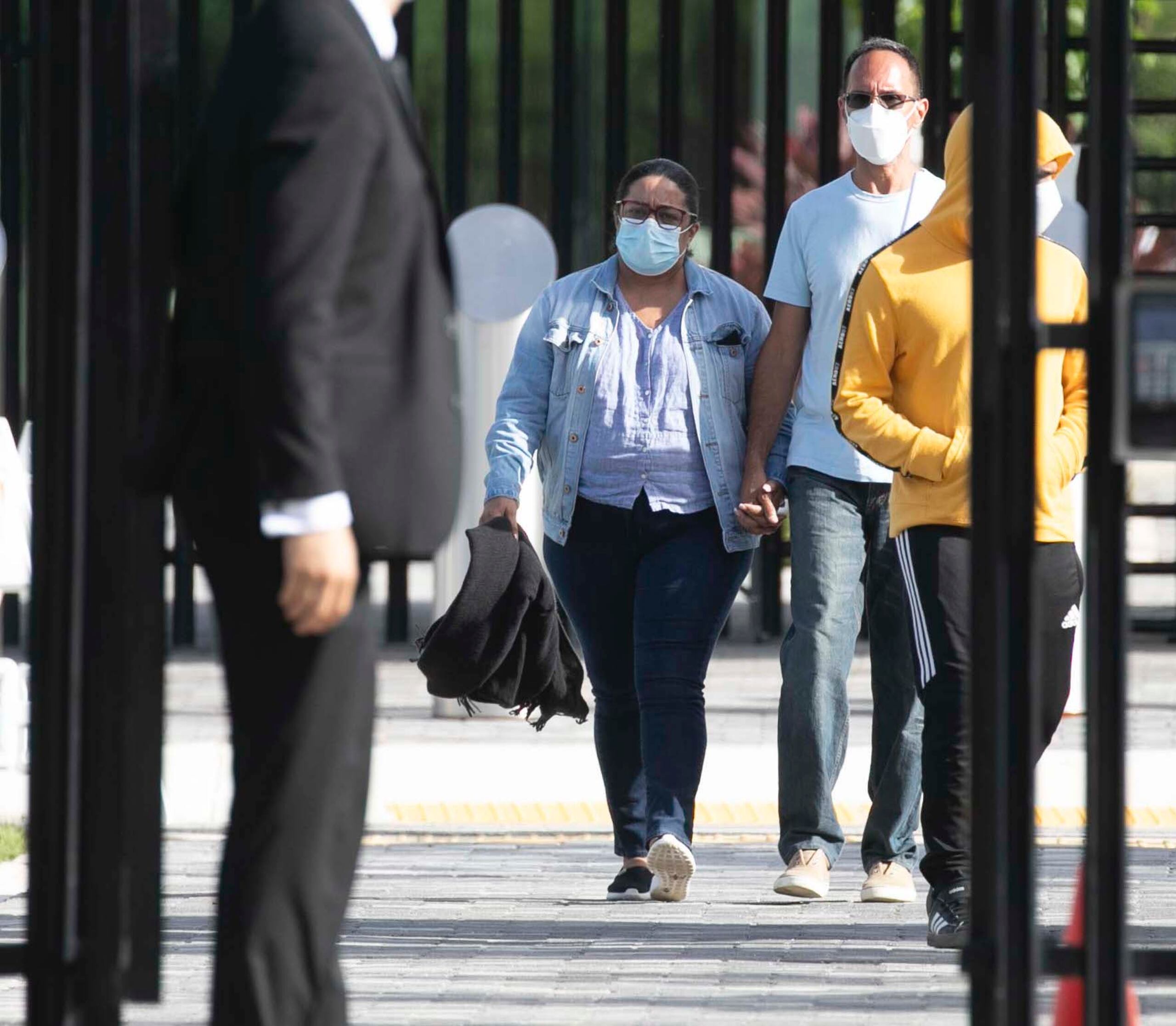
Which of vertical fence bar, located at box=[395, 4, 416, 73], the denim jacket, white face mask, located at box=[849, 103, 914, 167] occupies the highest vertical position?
vertical fence bar, located at box=[395, 4, 416, 73]

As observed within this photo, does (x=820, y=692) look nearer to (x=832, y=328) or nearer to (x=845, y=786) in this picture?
(x=832, y=328)

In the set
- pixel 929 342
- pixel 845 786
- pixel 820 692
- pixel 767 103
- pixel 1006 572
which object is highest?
pixel 767 103

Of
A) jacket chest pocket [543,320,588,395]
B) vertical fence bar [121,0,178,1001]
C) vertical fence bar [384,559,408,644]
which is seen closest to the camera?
vertical fence bar [121,0,178,1001]

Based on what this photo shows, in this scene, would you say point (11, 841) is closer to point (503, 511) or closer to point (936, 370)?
point (503, 511)

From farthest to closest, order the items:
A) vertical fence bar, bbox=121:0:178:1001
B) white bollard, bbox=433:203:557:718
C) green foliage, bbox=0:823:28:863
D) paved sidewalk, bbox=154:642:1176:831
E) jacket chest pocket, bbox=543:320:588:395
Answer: white bollard, bbox=433:203:557:718 → paved sidewalk, bbox=154:642:1176:831 → green foliage, bbox=0:823:28:863 → jacket chest pocket, bbox=543:320:588:395 → vertical fence bar, bbox=121:0:178:1001

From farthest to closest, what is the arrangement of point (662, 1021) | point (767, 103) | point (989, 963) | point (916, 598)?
1. point (767, 103)
2. point (916, 598)
3. point (662, 1021)
4. point (989, 963)

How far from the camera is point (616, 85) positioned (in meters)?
11.0

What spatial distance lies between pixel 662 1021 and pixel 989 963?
4.78 ft

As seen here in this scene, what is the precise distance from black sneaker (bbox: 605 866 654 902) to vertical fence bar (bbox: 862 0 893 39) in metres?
5.64

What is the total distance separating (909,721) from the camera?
5.79 meters

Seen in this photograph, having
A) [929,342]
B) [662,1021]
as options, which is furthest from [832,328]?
[662,1021]

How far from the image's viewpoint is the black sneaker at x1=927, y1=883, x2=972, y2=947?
5.14 meters

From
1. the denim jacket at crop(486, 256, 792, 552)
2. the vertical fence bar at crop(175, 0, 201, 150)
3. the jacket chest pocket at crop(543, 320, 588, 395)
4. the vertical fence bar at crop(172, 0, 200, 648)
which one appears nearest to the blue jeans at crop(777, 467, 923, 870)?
the denim jacket at crop(486, 256, 792, 552)

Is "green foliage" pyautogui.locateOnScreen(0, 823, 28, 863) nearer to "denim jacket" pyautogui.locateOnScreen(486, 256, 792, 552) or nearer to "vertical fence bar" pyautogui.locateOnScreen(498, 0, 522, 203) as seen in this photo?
"denim jacket" pyautogui.locateOnScreen(486, 256, 792, 552)
